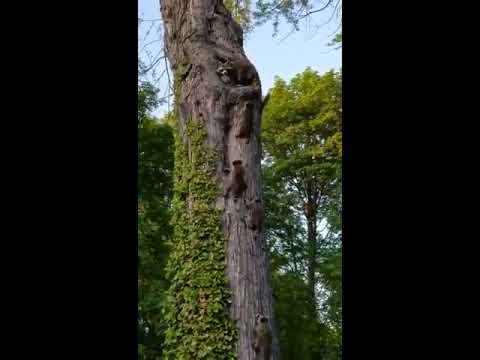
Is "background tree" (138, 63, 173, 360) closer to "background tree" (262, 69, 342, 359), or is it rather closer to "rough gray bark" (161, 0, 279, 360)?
"background tree" (262, 69, 342, 359)

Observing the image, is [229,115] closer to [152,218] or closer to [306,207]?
[152,218]

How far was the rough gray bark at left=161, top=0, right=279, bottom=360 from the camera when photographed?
4.46m

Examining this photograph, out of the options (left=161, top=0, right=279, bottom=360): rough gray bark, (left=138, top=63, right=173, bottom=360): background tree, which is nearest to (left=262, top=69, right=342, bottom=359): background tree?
(left=138, top=63, right=173, bottom=360): background tree

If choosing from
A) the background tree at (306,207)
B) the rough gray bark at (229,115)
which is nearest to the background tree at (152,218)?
the background tree at (306,207)

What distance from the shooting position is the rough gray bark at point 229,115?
4465mm

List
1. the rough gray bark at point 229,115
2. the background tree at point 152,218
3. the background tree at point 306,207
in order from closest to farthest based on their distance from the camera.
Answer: the rough gray bark at point 229,115, the background tree at point 152,218, the background tree at point 306,207

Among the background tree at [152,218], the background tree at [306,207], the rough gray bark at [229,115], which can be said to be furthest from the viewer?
the background tree at [306,207]

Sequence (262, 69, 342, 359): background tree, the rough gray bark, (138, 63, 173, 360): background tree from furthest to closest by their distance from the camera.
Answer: (262, 69, 342, 359): background tree, (138, 63, 173, 360): background tree, the rough gray bark

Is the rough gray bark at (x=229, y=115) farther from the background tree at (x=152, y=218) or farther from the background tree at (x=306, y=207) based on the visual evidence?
the background tree at (x=306, y=207)

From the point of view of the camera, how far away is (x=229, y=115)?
16.5 ft

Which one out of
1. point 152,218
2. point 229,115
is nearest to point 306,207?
point 152,218

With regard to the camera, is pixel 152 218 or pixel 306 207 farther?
pixel 306 207
